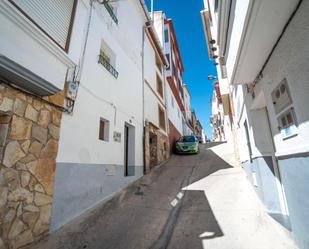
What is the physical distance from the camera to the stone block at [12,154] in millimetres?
3066

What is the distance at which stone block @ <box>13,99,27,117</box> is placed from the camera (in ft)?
10.7

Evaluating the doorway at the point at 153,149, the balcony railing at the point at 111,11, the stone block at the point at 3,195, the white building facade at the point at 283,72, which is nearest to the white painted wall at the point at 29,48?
the stone block at the point at 3,195

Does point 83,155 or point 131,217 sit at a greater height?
point 83,155

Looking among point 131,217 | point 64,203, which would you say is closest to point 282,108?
point 131,217

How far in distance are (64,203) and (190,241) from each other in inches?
110

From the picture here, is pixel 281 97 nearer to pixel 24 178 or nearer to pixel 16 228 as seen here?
pixel 24 178

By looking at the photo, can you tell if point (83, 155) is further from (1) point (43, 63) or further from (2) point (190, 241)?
(2) point (190, 241)

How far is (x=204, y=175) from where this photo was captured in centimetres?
834

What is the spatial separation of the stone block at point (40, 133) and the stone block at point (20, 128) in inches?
4.4

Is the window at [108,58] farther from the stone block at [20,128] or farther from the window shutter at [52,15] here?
the stone block at [20,128]

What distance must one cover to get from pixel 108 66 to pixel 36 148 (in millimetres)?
4196

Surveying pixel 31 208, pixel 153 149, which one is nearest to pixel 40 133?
pixel 31 208

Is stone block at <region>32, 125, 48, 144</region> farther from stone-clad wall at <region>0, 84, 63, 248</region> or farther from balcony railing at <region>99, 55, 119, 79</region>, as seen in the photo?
balcony railing at <region>99, 55, 119, 79</region>

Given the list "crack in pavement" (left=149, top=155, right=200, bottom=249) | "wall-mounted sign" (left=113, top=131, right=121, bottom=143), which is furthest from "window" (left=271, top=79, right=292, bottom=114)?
"wall-mounted sign" (left=113, top=131, right=121, bottom=143)
